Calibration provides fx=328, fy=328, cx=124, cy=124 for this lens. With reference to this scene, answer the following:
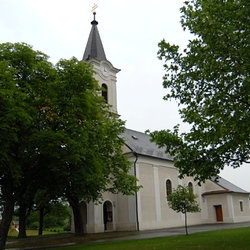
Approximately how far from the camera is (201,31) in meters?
12.6

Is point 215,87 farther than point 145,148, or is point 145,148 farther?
point 145,148

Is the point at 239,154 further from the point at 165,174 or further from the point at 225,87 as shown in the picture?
the point at 165,174

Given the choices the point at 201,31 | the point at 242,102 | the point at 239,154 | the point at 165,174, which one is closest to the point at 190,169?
the point at 239,154

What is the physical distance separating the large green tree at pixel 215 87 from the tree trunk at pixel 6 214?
30.5ft

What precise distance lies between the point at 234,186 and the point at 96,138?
31119 millimetres

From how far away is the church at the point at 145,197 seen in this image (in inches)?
1256

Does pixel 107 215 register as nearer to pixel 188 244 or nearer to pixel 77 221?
pixel 77 221

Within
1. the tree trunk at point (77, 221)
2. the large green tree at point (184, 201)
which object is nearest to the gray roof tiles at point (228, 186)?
the tree trunk at point (77, 221)

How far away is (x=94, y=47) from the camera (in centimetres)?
3862

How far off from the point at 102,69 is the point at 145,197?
50.4 ft

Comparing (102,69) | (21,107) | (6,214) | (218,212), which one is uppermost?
(102,69)

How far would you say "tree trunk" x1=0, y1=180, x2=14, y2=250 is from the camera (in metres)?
16.8

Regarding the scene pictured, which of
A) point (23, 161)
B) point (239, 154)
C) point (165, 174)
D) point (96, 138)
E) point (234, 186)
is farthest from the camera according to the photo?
point (234, 186)

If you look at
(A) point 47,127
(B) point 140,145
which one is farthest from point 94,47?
(A) point 47,127
